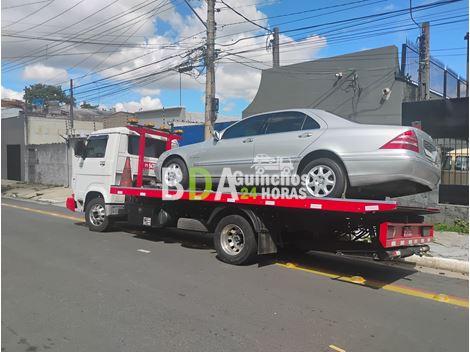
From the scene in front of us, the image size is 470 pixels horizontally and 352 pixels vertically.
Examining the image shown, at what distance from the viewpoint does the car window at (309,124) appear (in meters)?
6.71

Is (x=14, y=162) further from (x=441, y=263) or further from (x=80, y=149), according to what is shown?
(x=441, y=263)

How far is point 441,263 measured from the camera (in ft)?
25.3

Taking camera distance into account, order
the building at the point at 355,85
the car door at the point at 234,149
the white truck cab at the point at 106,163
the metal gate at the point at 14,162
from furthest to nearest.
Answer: the metal gate at the point at 14,162 < the building at the point at 355,85 < the white truck cab at the point at 106,163 < the car door at the point at 234,149

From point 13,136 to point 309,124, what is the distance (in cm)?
3014

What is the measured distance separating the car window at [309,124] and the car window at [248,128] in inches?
32.7

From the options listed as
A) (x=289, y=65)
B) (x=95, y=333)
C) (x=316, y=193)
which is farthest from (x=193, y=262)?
(x=289, y=65)

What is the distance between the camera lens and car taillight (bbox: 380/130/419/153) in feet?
19.1

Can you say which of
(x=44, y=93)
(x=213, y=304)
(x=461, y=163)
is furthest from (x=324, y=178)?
(x=44, y=93)

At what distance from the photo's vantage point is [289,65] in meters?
18.0

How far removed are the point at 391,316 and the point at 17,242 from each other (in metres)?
7.25

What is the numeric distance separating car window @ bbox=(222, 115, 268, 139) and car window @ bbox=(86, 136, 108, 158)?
357cm

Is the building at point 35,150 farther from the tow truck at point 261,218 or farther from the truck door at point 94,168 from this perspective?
the tow truck at point 261,218

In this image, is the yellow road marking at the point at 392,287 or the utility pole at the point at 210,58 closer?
the yellow road marking at the point at 392,287

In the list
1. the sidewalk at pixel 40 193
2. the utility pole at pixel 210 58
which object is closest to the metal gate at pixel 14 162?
the sidewalk at pixel 40 193
